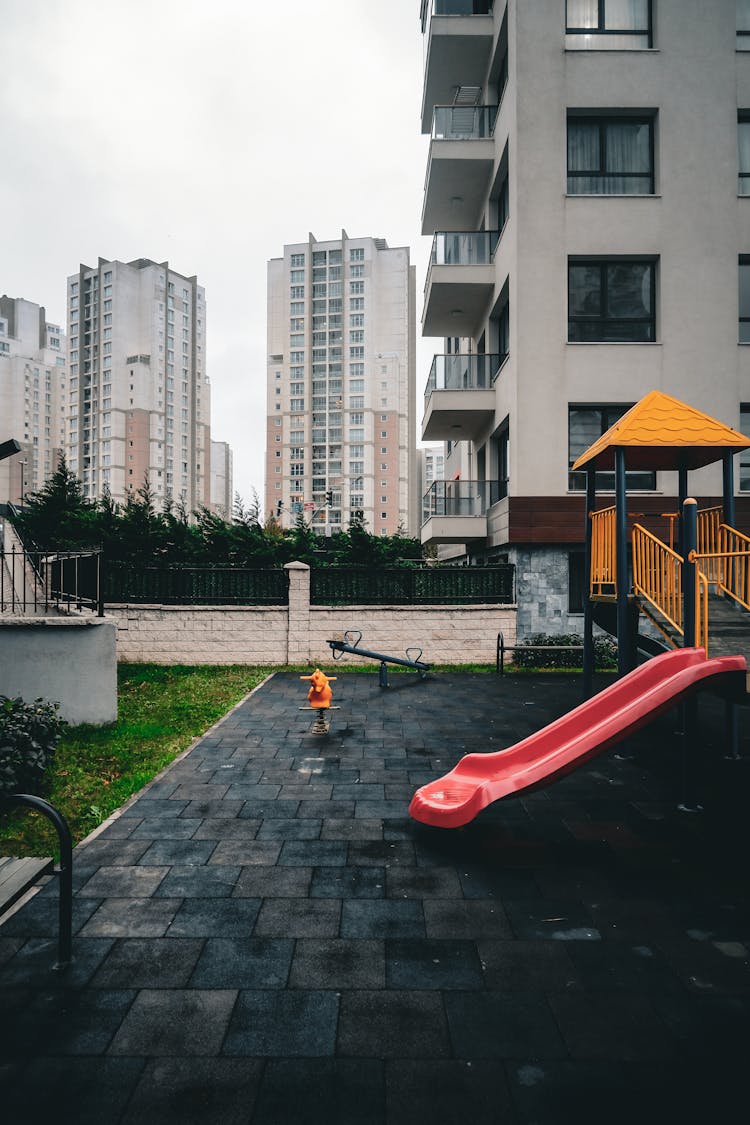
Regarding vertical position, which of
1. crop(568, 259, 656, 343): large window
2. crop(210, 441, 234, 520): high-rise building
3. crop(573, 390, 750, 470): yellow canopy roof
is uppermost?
crop(210, 441, 234, 520): high-rise building

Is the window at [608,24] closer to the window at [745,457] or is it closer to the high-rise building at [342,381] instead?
the window at [745,457]

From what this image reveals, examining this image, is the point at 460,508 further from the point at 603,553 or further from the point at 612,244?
the point at 603,553

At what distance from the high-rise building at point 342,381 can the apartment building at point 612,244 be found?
266ft

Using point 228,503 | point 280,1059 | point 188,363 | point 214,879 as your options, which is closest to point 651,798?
point 214,879

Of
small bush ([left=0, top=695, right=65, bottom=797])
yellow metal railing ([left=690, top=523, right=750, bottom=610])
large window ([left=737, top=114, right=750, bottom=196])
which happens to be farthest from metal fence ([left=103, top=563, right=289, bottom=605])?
large window ([left=737, top=114, right=750, bottom=196])

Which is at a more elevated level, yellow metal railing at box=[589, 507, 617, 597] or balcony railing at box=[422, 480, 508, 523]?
balcony railing at box=[422, 480, 508, 523]

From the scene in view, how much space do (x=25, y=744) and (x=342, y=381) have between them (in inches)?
3785

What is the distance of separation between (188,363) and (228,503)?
44.1 m

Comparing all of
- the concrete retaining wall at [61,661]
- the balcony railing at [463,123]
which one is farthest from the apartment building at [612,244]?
the concrete retaining wall at [61,661]

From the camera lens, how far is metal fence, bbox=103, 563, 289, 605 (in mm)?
15266

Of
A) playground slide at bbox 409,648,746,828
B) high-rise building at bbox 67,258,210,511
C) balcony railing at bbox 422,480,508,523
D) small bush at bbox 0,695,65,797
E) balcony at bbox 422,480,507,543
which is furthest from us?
high-rise building at bbox 67,258,210,511

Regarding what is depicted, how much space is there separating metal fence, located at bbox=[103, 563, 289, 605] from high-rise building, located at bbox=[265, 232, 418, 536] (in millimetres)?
81466

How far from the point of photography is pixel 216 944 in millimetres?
3660

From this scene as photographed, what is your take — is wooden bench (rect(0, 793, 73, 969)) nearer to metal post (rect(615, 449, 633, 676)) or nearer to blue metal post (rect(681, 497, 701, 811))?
blue metal post (rect(681, 497, 701, 811))
